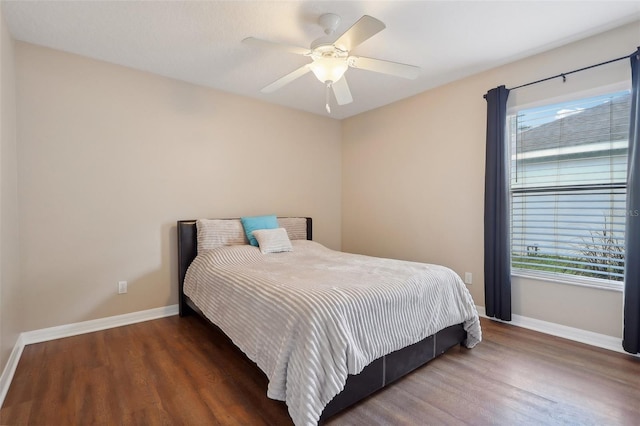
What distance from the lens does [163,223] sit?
322 cm

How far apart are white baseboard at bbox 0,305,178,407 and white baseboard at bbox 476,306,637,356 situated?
3.41 metres

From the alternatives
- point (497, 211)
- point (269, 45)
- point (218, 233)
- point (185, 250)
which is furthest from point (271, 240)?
point (497, 211)

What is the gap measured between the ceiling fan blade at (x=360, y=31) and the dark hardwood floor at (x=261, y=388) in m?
2.15

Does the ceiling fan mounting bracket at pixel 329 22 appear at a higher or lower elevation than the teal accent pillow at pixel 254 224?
higher

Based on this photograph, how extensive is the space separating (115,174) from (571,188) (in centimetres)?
410

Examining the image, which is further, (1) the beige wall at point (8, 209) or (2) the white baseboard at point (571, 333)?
(2) the white baseboard at point (571, 333)

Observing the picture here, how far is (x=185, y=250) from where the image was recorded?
10.5 ft

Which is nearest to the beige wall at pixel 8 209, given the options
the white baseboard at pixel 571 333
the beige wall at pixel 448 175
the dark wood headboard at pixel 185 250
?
the dark wood headboard at pixel 185 250

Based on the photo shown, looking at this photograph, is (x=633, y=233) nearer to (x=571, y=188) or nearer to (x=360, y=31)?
(x=571, y=188)

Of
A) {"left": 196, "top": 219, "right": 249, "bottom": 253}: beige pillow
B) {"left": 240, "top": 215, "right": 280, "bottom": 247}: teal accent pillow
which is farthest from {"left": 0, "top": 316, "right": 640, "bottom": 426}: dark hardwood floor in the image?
{"left": 240, "top": 215, "right": 280, "bottom": 247}: teal accent pillow

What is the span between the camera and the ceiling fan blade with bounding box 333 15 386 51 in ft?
5.67

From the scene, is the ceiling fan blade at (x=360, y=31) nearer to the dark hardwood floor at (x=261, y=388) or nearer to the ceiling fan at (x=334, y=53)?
the ceiling fan at (x=334, y=53)

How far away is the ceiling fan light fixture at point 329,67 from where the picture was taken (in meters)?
2.16

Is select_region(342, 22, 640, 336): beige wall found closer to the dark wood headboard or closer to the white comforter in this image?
the white comforter
